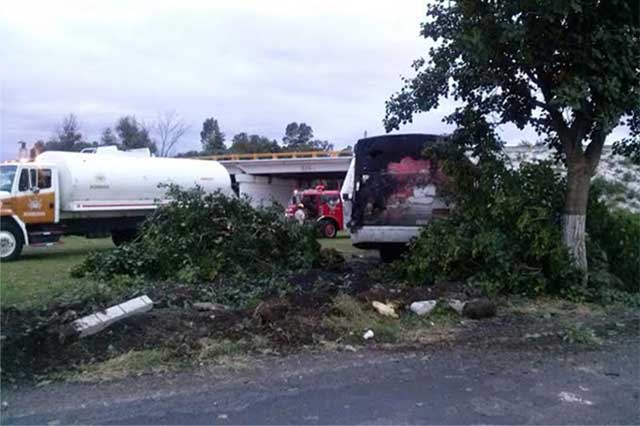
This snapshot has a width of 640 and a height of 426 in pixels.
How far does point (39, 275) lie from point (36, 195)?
17.0 feet

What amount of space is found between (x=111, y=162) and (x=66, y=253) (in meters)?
3.08

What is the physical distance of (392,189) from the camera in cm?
991

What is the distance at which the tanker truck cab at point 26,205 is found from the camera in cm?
1520

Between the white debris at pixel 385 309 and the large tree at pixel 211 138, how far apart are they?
95.6 m

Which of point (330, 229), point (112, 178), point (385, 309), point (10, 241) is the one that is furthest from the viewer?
point (330, 229)

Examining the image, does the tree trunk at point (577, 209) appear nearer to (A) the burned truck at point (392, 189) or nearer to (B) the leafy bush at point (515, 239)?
(B) the leafy bush at point (515, 239)

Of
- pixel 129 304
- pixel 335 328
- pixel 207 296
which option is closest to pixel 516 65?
pixel 335 328

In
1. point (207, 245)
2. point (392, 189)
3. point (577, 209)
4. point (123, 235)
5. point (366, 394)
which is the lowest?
point (123, 235)

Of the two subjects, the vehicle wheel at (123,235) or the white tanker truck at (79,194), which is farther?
the vehicle wheel at (123,235)

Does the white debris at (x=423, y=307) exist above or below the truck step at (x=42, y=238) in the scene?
above

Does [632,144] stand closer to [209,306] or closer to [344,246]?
[209,306]

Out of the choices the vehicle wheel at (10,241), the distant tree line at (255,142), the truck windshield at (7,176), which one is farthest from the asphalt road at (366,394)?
the distant tree line at (255,142)

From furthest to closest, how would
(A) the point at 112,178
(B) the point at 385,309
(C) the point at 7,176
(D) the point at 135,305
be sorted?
(A) the point at 112,178 → (C) the point at 7,176 → (B) the point at 385,309 → (D) the point at 135,305

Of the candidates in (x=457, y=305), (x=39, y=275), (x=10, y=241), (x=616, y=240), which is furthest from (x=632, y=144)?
(x=10, y=241)
